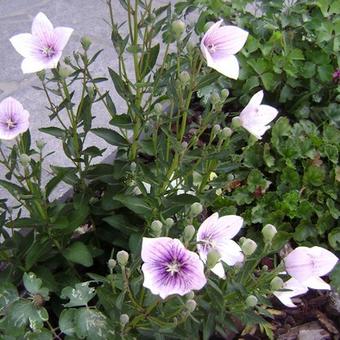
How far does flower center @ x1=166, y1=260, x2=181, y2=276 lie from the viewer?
0.84m

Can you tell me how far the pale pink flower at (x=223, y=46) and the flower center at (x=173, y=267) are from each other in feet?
1.10

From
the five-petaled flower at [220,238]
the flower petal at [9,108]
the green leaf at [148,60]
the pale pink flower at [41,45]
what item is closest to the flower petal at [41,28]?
the pale pink flower at [41,45]

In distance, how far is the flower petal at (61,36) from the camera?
1.08 metres

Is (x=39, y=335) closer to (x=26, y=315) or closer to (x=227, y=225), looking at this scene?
(x=26, y=315)

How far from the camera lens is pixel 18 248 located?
53.4 inches

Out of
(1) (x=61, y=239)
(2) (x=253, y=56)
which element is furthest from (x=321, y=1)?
(1) (x=61, y=239)

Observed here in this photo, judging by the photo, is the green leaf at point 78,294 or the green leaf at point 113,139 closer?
the green leaf at point 78,294

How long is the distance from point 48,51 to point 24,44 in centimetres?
6

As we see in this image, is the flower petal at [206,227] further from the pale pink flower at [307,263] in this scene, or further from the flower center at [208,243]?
the pale pink flower at [307,263]

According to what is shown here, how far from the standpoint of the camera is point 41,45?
1.11m

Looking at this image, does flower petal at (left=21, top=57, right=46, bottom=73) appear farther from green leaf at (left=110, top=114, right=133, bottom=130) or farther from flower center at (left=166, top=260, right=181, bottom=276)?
flower center at (left=166, top=260, right=181, bottom=276)

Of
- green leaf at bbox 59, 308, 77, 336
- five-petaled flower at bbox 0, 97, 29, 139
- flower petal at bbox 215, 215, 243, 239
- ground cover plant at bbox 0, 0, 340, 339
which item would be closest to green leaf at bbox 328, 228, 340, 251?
ground cover plant at bbox 0, 0, 340, 339

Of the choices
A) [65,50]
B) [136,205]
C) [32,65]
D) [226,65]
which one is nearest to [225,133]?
[226,65]

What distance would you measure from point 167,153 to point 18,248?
413mm
